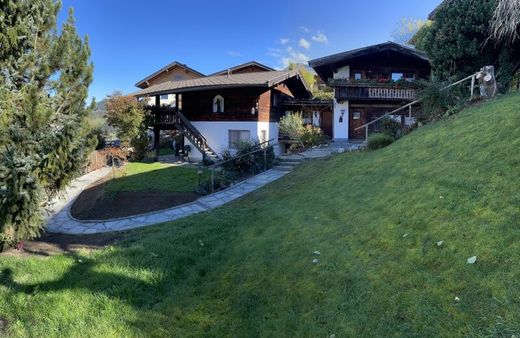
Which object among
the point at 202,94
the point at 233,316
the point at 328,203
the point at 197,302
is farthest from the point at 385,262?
the point at 202,94

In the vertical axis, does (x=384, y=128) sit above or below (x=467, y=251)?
above

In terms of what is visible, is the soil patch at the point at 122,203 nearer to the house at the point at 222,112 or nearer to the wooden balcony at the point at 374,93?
the house at the point at 222,112

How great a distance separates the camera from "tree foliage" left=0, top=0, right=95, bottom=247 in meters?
6.96

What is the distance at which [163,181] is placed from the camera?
15578 millimetres

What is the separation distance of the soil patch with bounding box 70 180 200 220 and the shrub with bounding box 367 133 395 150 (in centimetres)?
684

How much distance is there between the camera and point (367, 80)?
21703mm

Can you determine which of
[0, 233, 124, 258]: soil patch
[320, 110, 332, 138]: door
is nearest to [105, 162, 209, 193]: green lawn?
[0, 233, 124, 258]: soil patch

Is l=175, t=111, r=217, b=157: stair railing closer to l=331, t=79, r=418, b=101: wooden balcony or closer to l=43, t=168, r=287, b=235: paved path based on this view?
l=43, t=168, r=287, b=235: paved path

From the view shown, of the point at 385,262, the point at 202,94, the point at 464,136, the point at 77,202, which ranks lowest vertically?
the point at 77,202

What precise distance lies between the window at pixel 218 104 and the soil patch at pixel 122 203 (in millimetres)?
10087

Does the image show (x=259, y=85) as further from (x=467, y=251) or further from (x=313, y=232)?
(x=467, y=251)

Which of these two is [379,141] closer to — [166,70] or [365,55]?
[365,55]

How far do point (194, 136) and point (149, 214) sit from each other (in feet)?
36.9

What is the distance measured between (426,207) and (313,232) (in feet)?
6.79
